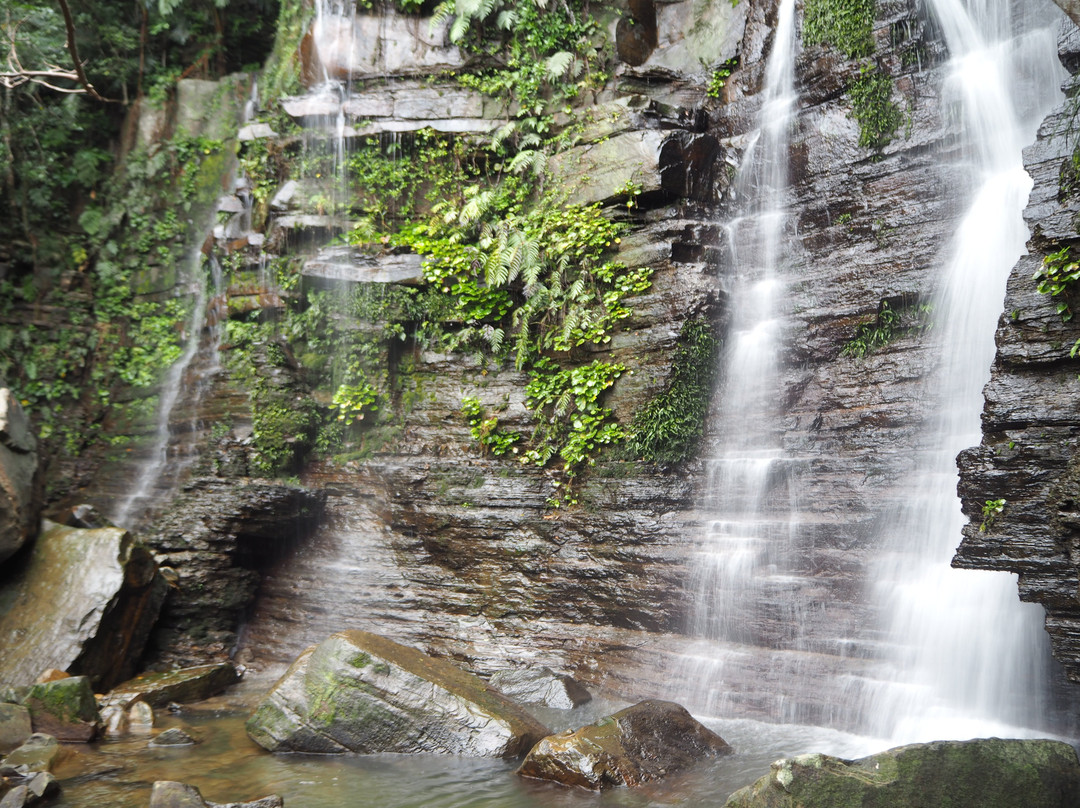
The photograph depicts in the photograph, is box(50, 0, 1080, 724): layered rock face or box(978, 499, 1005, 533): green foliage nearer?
box(978, 499, 1005, 533): green foliage

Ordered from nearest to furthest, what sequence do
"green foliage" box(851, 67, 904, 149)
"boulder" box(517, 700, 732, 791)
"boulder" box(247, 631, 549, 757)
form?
"boulder" box(517, 700, 732, 791) < "boulder" box(247, 631, 549, 757) < "green foliage" box(851, 67, 904, 149)

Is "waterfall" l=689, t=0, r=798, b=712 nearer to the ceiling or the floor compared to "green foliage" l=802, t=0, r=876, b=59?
nearer to the floor

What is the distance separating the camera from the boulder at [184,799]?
4.99m

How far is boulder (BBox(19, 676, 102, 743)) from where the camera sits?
6879 millimetres

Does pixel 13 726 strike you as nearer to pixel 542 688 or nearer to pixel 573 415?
pixel 542 688

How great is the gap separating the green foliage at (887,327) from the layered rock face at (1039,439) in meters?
2.41

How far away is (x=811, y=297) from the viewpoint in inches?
364

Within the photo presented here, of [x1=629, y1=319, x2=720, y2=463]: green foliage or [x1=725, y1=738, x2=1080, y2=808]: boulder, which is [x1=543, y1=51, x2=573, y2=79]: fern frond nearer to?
[x1=629, y1=319, x2=720, y2=463]: green foliage

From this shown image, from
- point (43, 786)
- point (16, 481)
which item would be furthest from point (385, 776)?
point (16, 481)

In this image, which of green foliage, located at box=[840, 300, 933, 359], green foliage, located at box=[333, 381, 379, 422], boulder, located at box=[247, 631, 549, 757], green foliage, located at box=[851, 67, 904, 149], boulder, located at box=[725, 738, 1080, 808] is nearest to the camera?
boulder, located at box=[725, 738, 1080, 808]

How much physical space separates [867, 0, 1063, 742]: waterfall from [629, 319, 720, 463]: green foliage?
246 centimetres

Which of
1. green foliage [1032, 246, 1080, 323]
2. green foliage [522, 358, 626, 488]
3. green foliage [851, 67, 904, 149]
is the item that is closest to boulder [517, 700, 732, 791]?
green foliage [522, 358, 626, 488]

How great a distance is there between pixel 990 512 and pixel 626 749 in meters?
3.23

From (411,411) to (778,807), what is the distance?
794 centimetres
